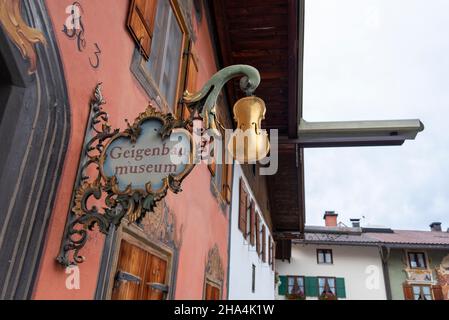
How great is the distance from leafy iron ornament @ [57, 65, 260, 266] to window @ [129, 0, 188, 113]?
112cm

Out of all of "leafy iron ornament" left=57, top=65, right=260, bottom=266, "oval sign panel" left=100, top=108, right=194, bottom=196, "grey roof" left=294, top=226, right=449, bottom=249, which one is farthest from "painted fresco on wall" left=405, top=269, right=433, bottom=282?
"oval sign panel" left=100, top=108, right=194, bottom=196

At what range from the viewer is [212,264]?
220 inches

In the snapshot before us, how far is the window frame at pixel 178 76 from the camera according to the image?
3.06m

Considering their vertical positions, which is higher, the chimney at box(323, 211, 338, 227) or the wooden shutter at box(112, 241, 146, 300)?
the chimney at box(323, 211, 338, 227)

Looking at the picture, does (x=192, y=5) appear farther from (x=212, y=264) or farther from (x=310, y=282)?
(x=310, y=282)

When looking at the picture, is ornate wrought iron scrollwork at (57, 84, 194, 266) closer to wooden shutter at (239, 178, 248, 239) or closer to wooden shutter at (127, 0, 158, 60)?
wooden shutter at (127, 0, 158, 60)

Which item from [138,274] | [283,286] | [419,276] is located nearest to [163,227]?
[138,274]

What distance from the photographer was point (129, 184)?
1.76m

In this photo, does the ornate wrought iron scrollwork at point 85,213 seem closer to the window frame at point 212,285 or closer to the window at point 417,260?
the window frame at point 212,285

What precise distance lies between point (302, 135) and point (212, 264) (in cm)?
423

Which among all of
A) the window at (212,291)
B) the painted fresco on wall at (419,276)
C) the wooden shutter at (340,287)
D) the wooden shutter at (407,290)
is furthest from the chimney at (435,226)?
the window at (212,291)

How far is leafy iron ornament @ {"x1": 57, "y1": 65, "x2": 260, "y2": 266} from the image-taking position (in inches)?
67.3

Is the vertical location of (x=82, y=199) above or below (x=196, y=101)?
below
